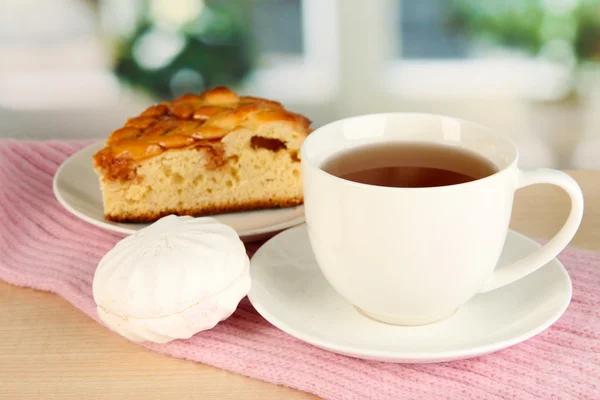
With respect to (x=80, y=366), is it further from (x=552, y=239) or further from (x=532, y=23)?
(x=532, y=23)

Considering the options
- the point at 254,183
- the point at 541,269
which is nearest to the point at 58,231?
the point at 254,183

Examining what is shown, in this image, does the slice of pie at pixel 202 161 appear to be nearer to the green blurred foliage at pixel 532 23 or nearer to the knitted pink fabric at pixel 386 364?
the knitted pink fabric at pixel 386 364

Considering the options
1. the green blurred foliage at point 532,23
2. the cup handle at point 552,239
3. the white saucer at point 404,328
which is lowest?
the white saucer at point 404,328

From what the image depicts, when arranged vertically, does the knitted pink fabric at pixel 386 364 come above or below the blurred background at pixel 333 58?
below

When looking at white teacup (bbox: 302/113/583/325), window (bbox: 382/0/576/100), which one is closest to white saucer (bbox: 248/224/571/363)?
white teacup (bbox: 302/113/583/325)

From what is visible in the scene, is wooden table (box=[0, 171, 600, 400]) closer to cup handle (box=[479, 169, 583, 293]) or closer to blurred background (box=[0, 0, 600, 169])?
cup handle (box=[479, 169, 583, 293])

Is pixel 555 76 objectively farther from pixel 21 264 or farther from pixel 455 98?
pixel 21 264

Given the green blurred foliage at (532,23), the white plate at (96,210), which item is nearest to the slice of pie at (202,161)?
the white plate at (96,210)

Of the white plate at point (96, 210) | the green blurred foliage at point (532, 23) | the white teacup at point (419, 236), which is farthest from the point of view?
the green blurred foliage at point (532, 23)
